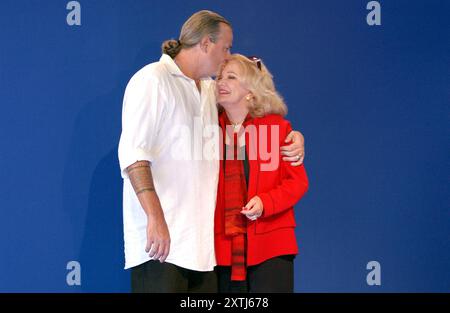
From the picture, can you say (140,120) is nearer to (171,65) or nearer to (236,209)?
(171,65)

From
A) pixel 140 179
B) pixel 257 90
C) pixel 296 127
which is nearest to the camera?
pixel 140 179

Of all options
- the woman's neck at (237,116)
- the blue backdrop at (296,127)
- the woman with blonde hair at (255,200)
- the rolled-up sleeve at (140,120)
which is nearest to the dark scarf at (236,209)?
the woman with blonde hair at (255,200)

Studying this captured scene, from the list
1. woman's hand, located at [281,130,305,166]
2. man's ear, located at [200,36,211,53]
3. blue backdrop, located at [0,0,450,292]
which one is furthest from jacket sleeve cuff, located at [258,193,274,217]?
blue backdrop, located at [0,0,450,292]

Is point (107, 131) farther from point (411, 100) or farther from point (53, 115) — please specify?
point (411, 100)

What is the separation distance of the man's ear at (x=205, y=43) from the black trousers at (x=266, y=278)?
Answer: 29.3 inches

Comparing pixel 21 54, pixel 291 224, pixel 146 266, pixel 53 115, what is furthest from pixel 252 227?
pixel 21 54

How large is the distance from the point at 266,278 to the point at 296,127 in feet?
2.65

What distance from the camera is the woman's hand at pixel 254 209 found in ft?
8.51

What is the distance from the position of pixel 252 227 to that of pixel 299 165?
0.27 metres

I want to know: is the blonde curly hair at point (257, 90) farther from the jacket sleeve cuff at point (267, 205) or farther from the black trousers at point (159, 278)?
the black trousers at point (159, 278)

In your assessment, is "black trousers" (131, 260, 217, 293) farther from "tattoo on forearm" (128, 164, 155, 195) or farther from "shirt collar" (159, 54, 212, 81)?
"shirt collar" (159, 54, 212, 81)

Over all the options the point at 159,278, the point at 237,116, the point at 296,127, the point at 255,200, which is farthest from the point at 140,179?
the point at 296,127

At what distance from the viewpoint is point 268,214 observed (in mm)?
2619

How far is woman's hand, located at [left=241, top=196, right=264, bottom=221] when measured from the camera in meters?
2.59
